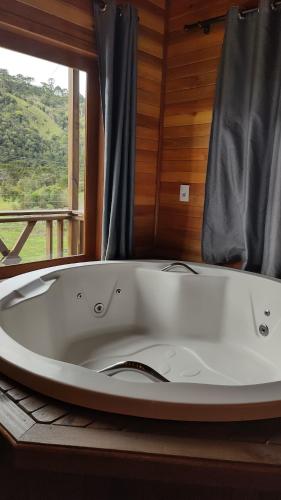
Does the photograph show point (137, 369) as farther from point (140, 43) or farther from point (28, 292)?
point (140, 43)

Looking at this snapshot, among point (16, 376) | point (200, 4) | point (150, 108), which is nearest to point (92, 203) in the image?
point (150, 108)

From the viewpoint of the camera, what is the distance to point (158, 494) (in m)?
0.76

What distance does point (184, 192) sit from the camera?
250 centimetres

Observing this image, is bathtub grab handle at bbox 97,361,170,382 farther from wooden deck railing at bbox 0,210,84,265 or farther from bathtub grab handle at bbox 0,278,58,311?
wooden deck railing at bbox 0,210,84,265

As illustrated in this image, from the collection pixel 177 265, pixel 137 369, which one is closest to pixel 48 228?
pixel 177 265

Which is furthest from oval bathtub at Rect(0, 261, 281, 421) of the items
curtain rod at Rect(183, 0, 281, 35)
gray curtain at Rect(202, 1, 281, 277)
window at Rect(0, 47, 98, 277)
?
curtain rod at Rect(183, 0, 281, 35)

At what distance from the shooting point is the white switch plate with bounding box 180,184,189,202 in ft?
8.13

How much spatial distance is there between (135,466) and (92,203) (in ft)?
6.18

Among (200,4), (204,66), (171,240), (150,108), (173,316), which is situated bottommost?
(173,316)

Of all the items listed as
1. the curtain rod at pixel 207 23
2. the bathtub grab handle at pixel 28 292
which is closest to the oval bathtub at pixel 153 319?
the bathtub grab handle at pixel 28 292

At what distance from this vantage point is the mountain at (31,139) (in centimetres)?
230

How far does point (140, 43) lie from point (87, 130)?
0.68 m

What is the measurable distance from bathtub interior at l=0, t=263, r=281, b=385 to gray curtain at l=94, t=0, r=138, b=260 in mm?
265

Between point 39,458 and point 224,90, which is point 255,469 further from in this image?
point 224,90
